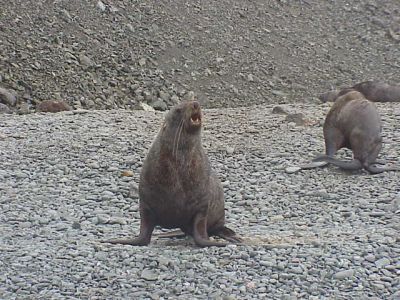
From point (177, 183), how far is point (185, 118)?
1.77 ft

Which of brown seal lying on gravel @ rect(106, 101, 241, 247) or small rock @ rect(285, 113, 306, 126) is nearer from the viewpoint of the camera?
brown seal lying on gravel @ rect(106, 101, 241, 247)

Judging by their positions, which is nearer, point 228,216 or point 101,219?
point 101,219

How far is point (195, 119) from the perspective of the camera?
263 inches

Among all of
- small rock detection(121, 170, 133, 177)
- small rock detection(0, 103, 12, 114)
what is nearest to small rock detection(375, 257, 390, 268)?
small rock detection(121, 170, 133, 177)

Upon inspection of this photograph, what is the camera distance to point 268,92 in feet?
70.7

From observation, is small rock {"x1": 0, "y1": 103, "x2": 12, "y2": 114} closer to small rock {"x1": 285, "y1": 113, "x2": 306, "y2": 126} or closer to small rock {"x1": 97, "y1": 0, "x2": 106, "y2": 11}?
small rock {"x1": 285, "y1": 113, "x2": 306, "y2": 126}

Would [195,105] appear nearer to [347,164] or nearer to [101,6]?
[347,164]

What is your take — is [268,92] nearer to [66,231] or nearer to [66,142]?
[66,142]

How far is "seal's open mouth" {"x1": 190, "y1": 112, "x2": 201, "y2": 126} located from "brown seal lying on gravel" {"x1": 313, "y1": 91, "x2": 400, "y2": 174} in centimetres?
437

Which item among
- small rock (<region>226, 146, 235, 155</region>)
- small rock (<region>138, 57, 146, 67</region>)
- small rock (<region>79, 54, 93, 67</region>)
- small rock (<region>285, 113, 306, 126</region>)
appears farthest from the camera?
small rock (<region>138, 57, 146, 67</region>)

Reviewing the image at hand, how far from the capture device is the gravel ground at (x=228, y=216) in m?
6.07

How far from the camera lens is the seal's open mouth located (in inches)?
262

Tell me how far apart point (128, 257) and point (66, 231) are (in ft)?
5.65

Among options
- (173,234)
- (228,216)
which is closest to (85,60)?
(228,216)
